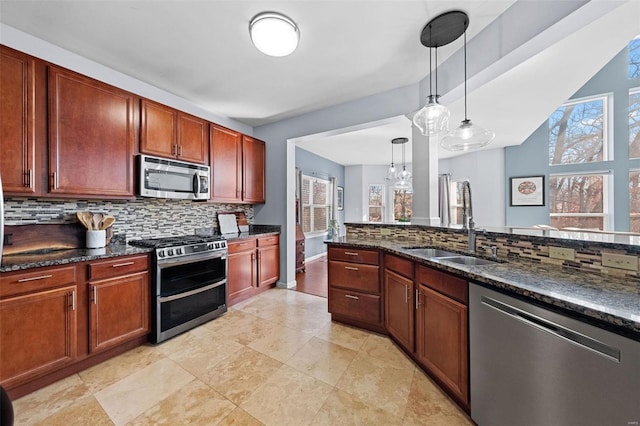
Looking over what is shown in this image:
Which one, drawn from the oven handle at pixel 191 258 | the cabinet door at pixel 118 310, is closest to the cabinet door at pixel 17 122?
the cabinet door at pixel 118 310

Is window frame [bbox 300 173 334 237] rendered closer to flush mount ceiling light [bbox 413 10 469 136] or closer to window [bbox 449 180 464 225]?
window [bbox 449 180 464 225]

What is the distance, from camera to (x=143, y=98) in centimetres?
251

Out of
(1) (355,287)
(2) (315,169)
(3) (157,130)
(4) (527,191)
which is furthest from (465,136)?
(4) (527,191)

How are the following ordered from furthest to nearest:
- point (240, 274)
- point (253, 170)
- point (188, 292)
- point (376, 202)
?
point (376, 202), point (253, 170), point (240, 274), point (188, 292)

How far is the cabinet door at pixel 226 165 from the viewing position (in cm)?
323

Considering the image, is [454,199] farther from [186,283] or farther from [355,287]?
[186,283]

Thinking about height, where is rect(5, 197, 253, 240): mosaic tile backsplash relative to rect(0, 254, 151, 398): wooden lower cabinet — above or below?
above

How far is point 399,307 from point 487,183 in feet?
16.0

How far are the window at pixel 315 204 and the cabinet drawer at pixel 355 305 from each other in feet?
10.2

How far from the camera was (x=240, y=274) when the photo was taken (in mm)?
3225

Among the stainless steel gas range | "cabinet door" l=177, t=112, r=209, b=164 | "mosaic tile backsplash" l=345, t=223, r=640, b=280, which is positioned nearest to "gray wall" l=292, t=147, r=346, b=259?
"cabinet door" l=177, t=112, r=209, b=164

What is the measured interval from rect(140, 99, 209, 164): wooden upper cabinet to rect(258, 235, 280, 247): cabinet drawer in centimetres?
128

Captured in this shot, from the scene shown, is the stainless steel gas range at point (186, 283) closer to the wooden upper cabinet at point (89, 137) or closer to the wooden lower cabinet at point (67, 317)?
the wooden lower cabinet at point (67, 317)

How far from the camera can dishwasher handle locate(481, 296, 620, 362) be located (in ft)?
2.78
